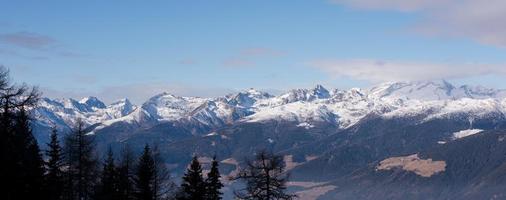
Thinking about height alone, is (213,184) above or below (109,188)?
above

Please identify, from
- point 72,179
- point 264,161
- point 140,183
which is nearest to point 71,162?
Answer: point 72,179

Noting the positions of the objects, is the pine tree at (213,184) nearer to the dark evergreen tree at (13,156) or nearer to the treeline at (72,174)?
the treeline at (72,174)

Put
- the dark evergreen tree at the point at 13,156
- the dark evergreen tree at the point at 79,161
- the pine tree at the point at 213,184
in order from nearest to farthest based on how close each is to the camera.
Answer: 1. the dark evergreen tree at the point at 13,156
2. the pine tree at the point at 213,184
3. the dark evergreen tree at the point at 79,161

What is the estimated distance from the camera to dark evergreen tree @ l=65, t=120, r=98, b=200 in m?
75.9

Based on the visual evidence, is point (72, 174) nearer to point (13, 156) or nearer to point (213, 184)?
point (213, 184)

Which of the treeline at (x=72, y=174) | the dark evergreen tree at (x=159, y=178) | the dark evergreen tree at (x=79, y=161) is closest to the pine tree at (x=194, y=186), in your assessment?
the treeline at (x=72, y=174)

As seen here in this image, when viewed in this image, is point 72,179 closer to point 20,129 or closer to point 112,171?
point 112,171

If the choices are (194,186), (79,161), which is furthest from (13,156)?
(79,161)

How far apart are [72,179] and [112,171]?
23.9 feet

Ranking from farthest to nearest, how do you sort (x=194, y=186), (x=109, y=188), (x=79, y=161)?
(x=79, y=161), (x=109, y=188), (x=194, y=186)

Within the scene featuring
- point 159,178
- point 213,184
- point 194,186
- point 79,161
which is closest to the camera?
point 194,186

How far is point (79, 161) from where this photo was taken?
76.2 metres

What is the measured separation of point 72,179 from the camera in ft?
252

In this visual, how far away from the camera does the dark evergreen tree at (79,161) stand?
75938mm
